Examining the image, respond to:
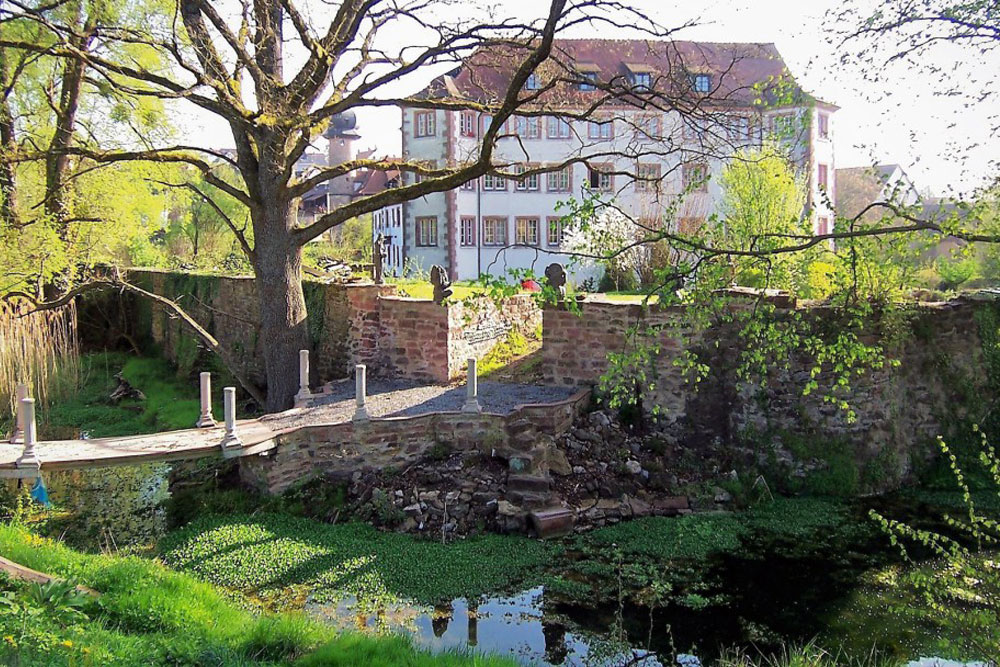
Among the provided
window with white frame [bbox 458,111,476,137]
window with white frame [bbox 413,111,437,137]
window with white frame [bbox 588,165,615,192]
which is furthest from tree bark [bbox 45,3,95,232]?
window with white frame [bbox 458,111,476,137]

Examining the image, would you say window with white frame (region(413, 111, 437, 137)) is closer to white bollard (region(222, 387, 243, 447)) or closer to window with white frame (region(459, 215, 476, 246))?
window with white frame (region(459, 215, 476, 246))

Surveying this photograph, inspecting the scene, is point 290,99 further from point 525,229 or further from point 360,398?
point 525,229

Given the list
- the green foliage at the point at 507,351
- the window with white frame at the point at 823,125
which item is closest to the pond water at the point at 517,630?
the green foliage at the point at 507,351

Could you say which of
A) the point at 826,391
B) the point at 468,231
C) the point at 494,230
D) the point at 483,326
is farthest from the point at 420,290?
the point at 494,230

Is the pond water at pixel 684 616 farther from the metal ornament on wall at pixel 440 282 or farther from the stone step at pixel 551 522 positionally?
the metal ornament on wall at pixel 440 282

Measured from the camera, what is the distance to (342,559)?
1001 cm

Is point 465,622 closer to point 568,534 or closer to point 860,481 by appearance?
point 568,534

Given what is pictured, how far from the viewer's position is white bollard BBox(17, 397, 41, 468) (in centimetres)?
1014

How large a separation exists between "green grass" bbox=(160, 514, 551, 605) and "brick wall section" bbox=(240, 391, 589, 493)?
86 cm

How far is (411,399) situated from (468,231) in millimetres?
24267

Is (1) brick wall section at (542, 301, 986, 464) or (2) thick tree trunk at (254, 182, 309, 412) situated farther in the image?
(2) thick tree trunk at (254, 182, 309, 412)

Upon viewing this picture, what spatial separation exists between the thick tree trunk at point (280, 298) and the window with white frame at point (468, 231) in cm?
2307

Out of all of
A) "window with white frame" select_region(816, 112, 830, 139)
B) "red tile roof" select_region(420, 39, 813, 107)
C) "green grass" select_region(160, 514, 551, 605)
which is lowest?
"green grass" select_region(160, 514, 551, 605)

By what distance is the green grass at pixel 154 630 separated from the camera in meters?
5.89
